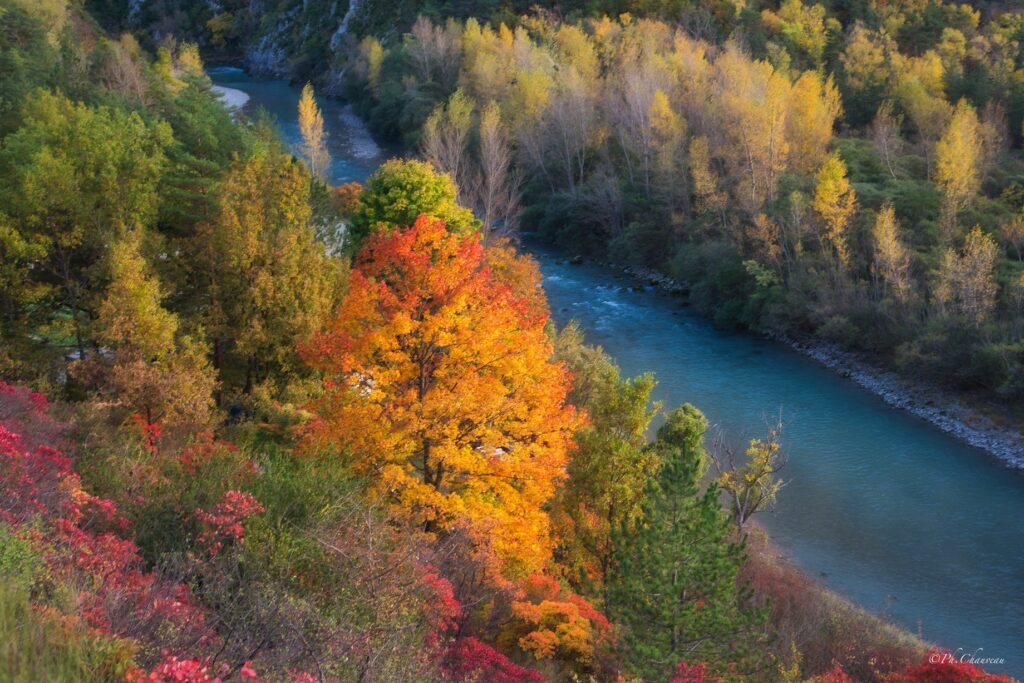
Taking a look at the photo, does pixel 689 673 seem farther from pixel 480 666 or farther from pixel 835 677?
pixel 835 677

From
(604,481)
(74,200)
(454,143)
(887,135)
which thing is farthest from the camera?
(454,143)

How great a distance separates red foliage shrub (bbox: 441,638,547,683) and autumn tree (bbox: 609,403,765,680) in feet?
5.55

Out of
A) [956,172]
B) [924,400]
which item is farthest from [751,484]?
[956,172]

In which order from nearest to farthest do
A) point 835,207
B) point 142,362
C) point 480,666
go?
1. point 480,666
2. point 142,362
3. point 835,207

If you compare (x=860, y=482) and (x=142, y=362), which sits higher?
(x=142, y=362)

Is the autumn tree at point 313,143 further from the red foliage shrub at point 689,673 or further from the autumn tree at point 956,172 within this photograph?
the red foliage shrub at point 689,673

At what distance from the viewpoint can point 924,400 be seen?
36.5 m

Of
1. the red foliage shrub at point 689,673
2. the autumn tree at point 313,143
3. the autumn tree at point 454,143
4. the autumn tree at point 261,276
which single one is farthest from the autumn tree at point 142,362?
the autumn tree at point 313,143

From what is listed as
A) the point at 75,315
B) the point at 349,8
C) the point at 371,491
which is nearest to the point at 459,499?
the point at 371,491

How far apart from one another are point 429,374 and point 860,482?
18.7 meters

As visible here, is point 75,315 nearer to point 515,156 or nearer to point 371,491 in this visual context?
point 371,491

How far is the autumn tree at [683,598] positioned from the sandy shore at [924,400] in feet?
75.7

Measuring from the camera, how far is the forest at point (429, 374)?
37.0 ft

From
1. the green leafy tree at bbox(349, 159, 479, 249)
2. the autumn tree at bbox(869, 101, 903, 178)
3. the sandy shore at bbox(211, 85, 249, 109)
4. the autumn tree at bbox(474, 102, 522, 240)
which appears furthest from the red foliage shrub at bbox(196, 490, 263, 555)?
the sandy shore at bbox(211, 85, 249, 109)
